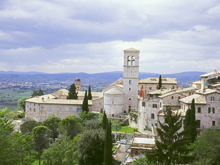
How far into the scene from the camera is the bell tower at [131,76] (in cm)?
5719

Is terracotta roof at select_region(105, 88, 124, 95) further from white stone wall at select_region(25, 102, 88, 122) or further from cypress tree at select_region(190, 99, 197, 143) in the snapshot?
cypress tree at select_region(190, 99, 197, 143)

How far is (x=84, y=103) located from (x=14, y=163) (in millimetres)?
32076

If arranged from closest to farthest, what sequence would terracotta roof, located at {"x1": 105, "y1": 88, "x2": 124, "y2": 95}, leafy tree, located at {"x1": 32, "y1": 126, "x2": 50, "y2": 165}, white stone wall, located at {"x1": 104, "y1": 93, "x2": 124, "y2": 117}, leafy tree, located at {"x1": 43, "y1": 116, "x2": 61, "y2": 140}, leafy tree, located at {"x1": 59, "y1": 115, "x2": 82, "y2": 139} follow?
leafy tree, located at {"x1": 32, "y1": 126, "x2": 50, "y2": 165}
leafy tree, located at {"x1": 59, "y1": 115, "x2": 82, "y2": 139}
leafy tree, located at {"x1": 43, "y1": 116, "x2": 61, "y2": 140}
white stone wall, located at {"x1": 104, "y1": 93, "x2": 124, "y2": 117}
terracotta roof, located at {"x1": 105, "y1": 88, "x2": 124, "y2": 95}

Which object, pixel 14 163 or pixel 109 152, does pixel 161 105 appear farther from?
pixel 14 163

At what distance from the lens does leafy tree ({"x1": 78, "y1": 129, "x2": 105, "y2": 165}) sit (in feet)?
104

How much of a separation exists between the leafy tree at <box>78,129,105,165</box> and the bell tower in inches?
991

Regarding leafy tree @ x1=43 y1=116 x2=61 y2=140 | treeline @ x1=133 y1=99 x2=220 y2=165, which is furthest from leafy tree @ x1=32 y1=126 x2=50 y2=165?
treeline @ x1=133 y1=99 x2=220 y2=165

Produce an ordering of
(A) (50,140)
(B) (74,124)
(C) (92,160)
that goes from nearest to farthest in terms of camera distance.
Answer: (C) (92,160), (A) (50,140), (B) (74,124)

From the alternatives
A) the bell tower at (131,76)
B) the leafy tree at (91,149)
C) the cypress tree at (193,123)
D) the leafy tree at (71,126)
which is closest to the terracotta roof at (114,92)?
the bell tower at (131,76)

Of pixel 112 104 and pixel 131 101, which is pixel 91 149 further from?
pixel 131 101

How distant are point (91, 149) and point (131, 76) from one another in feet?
95.2

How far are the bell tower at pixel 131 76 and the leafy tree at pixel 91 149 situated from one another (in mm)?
25170

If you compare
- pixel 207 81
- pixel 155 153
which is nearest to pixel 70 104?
pixel 207 81

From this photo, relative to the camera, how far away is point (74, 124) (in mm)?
45406
